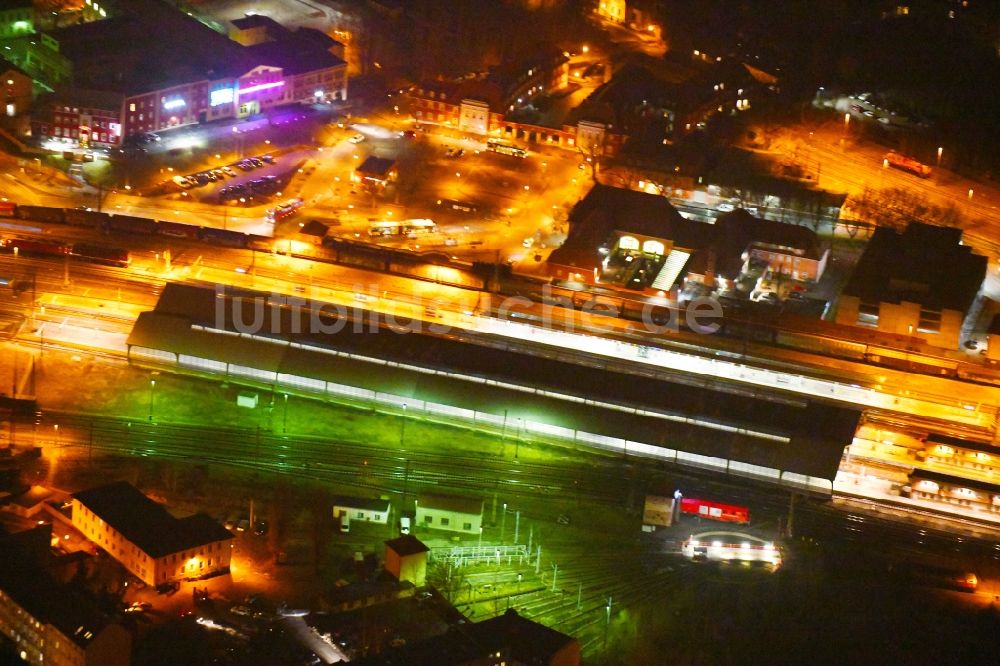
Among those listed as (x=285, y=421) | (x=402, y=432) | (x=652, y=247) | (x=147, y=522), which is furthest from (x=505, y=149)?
(x=147, y=522)

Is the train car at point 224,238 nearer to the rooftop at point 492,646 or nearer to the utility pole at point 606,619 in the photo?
the utility pole at point 606,619

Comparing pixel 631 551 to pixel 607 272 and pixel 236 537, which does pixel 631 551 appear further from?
pixel 607 272

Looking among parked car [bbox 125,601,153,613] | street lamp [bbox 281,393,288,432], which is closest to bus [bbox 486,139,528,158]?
street lamp [bbox 281,393,288,432]

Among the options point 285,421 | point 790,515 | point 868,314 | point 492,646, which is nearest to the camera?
point 492,646

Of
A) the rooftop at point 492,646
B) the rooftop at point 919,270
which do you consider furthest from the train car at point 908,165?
the rooftop at point 492,646

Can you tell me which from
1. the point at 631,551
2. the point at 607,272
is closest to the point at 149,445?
the point at 631,551

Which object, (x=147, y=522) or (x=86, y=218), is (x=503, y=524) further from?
(x=86, y=218)
